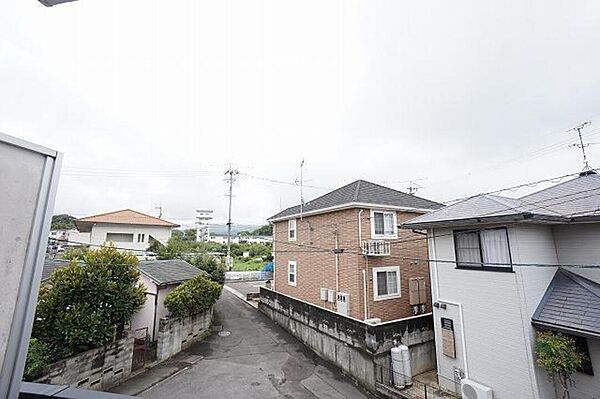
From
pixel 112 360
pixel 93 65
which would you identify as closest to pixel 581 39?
pixel 93 65

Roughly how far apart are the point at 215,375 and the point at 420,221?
8.05m

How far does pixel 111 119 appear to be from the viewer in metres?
6.73

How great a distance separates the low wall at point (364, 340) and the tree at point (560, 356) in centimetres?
351

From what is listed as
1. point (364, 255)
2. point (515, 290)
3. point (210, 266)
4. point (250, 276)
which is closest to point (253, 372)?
point (364, 255)

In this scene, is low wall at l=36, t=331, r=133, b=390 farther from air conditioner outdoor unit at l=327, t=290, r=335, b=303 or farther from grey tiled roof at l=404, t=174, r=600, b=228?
grey tiled roof at l=404, t=174, r=600, b=228

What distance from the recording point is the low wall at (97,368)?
256 inches

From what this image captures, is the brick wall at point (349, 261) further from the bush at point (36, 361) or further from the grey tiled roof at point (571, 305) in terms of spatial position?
the bush at point (36, 361)

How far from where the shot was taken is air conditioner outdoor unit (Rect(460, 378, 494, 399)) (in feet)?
22.2

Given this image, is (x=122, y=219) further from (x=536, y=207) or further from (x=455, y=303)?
(x=536, y=207)

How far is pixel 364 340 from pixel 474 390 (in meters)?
2.96

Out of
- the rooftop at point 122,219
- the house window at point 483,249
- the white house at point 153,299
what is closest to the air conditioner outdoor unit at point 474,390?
the house window at point 483,249

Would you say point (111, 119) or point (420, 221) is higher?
point (111, 119)

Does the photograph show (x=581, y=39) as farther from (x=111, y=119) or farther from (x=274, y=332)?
(x=274, y=332)

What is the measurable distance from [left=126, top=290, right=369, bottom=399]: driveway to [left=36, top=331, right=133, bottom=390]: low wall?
1116 millimetres
